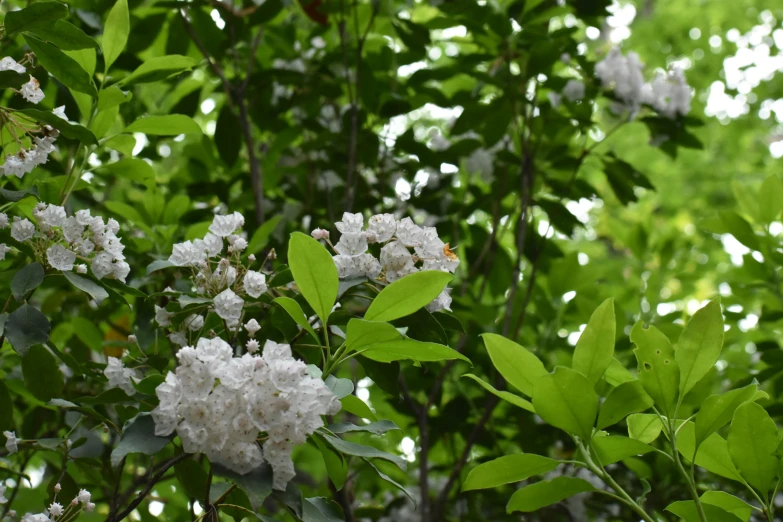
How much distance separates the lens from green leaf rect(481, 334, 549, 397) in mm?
1149

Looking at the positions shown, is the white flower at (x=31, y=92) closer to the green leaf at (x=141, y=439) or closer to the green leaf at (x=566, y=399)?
the green leaf at (x=141, y=439)

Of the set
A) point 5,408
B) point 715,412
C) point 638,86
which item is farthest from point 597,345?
point 638,86

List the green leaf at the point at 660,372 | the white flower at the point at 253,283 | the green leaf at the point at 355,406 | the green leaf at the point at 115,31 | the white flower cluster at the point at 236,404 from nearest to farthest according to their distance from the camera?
1. the white flower cluster at the point at 236,404
2. the green leaf at the point at 660,372
3. the green leaf at the point at 355,406
4. the white flower at the point at 253,283
5. the green leaf at the point at 115,31

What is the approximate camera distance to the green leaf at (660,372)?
3.75 ft

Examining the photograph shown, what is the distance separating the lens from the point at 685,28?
21.3 feet

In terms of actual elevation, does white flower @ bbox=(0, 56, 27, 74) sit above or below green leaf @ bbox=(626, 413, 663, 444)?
above

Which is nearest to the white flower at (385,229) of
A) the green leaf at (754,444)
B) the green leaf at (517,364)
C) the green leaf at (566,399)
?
the green leaf at (517,364)

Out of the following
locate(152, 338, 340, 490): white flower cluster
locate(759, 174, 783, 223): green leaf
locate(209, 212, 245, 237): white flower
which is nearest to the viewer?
locate(152, 338, 340, 490): white flower cluster

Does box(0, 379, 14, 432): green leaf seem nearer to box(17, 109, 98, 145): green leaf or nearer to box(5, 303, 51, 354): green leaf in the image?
box(5, 303, 51, 354): green leaf

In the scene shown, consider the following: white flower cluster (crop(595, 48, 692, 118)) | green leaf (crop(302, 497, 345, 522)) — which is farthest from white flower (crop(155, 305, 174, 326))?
white flower cluster (crop(595, 48, 692, 118))

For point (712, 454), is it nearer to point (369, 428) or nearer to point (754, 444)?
point (754, 444)

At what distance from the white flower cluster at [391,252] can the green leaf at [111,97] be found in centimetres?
55

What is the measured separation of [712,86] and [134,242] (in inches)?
218

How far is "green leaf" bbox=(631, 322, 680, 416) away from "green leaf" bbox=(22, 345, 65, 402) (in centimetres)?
105
